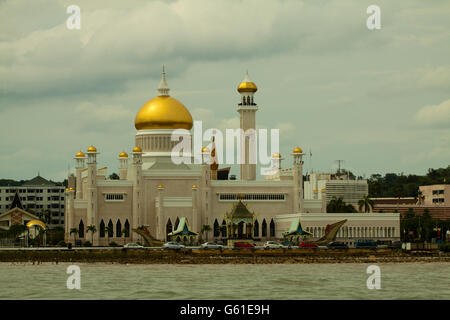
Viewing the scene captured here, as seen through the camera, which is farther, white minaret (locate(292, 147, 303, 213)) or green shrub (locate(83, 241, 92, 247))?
white minaret (locate(292, 147, 303, 213))

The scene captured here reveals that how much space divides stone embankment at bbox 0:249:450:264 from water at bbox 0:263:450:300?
438 cm

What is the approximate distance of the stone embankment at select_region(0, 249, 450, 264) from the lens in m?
91.2

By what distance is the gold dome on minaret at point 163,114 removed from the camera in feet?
405

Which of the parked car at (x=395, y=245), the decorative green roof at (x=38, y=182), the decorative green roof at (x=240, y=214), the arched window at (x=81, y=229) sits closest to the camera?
the parked car at (x=395, y=245)

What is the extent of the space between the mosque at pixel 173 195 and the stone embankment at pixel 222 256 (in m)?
14.9

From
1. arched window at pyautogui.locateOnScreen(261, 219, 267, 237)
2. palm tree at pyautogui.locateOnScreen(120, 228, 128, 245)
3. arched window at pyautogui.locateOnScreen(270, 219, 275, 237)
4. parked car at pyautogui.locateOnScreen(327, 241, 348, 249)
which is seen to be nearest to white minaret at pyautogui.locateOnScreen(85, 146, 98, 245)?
palm tree at pyautogui.locateOnScreen(120, 228, 128, 245)

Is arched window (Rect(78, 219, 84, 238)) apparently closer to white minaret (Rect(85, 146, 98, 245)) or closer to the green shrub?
white minaret (Rect(85, 146, 98, 245))

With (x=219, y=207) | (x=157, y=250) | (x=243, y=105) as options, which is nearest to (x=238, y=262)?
(x=157, y=250)

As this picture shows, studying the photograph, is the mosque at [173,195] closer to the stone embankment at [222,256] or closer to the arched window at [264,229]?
the arched window at [264,229]

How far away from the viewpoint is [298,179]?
12138 cm

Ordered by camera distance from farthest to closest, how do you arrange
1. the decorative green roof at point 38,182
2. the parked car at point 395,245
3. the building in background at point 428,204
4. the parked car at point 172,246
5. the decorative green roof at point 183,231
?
the decorative green roof at point 38,182
the building in background at point 428,204
the decorative green roof at point 183,231
the parked car at point 395,245
the parked car at point 172,246

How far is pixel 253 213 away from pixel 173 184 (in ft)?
36.7

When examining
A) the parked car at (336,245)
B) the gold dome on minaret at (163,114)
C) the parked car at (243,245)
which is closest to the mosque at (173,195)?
the gold dome on minaret at (163,114)
